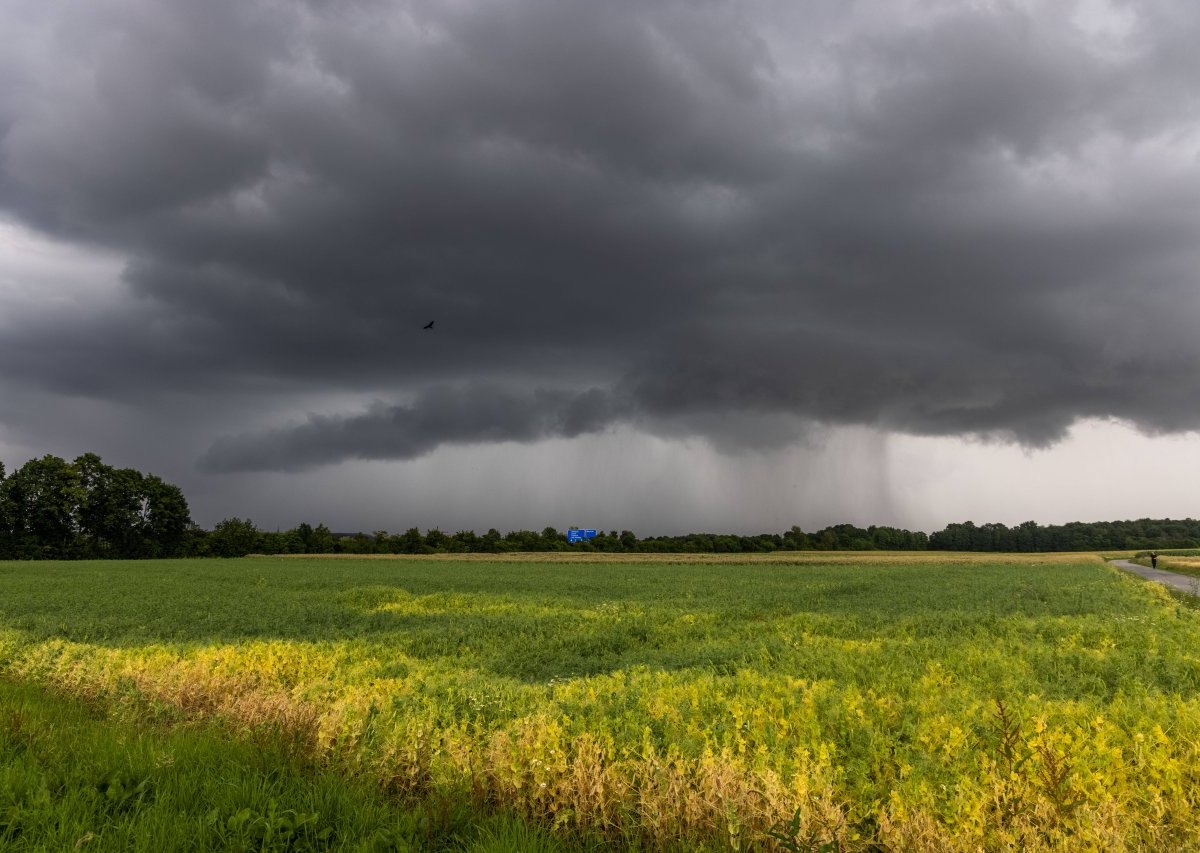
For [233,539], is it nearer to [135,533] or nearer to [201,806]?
[135,533]

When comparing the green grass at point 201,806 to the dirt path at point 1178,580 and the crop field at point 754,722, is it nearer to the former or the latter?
the crop field at point 754,722

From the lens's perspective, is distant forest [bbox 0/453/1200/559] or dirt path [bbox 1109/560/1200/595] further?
distant forest [bbox 0/453/1200/559]

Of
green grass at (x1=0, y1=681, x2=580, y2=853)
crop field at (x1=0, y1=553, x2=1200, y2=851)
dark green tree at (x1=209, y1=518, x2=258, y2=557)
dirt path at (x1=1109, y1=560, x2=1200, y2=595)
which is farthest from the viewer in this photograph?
dark green tree at (x1=209, y1=518, x2=258, y2=557)

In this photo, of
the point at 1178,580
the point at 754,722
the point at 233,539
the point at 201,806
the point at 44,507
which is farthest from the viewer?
the point at 233,539

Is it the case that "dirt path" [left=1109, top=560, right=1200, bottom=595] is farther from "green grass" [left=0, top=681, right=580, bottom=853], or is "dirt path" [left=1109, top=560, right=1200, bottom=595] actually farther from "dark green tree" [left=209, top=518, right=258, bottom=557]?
"dark green tree" [left=209, top=518, right=258, bottom=557]

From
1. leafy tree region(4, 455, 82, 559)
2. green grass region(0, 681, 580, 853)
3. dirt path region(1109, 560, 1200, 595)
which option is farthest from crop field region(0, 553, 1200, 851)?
leafy tree region(4, 455, 82, 559)

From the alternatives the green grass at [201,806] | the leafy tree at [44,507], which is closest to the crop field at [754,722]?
the green grass at [201,806]

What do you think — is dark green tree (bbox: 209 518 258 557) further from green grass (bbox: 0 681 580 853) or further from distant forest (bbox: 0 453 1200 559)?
green grass (bbox: 0 681 580 853)

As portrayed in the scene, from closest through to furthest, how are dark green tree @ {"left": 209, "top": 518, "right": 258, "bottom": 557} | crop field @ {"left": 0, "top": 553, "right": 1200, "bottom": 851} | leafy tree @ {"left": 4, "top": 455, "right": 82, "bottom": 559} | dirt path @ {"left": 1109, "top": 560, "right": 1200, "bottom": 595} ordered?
1. crop field @ {"left": 0, "top": 553, "right": 1200, "bottom": 851}
2. dirt path @ {"left": 1109, "top": 560, "right": 1200, "bottom": 595}
3. leafy tree @ {"left": 4, "top": 455, "right": 82, "bottom": 559}
4. dark green tree @ {"left": 209, "top": 518, "right": 258, "bottom": 557}

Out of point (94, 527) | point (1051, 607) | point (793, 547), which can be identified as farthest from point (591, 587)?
point (793, 547)

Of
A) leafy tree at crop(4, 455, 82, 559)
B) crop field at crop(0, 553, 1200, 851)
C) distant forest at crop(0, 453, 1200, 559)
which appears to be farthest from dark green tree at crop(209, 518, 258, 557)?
crop field at crop(0, 553, 1200, 851)

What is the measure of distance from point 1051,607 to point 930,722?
20496 mm

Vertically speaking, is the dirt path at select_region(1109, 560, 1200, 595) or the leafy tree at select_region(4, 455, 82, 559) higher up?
the leafy tree at select_region(4, 455, 82, 559)

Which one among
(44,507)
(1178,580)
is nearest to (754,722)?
(1178,580)
